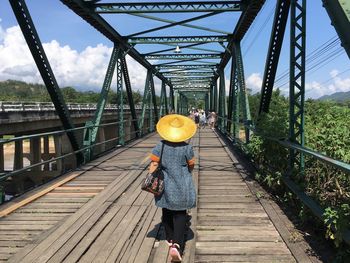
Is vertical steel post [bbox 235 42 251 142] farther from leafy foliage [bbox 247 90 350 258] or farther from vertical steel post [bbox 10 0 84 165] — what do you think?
vertical steel post [bbox 10 0 84 165]

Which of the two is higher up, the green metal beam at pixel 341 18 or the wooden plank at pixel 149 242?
the green metal beam at pixel 341 18

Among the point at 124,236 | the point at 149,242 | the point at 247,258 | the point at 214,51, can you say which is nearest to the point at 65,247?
the point at 124,236

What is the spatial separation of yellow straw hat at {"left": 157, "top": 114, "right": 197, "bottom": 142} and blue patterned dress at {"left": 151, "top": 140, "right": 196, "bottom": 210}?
0.09 m

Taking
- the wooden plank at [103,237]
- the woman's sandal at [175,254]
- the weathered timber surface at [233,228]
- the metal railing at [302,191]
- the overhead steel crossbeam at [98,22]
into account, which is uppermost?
the overhead steel crossbeam at [98,22]

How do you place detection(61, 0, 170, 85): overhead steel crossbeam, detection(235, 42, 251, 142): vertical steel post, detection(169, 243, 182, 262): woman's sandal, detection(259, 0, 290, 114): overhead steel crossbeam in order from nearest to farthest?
detection(169, 243, 182, 262): woman's sandal < detection(259, 0, 290, 114): overhead steel crossbeam < detection(61, 0, 170, 85): overhead steel crossbeam < detection(235, 42, 251, 142): vertical steel post

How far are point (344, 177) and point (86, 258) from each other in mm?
3630

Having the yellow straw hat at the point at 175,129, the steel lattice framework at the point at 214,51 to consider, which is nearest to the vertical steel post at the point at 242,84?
the steel lattice framework at the point at 214,51

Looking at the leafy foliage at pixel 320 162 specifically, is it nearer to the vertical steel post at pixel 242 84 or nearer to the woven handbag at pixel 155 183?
the woven handbag at pixel 155 183

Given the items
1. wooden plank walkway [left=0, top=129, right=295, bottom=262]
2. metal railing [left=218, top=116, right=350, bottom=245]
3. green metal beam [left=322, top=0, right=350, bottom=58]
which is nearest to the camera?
green metal beam [left=322, top=0, right=350, bottom=58]

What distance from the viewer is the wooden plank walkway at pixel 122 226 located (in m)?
4.52

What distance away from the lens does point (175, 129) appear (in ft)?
14.8

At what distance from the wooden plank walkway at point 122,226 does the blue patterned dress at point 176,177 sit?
56 cm

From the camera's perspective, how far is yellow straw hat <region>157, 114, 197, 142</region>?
4457 millimetres

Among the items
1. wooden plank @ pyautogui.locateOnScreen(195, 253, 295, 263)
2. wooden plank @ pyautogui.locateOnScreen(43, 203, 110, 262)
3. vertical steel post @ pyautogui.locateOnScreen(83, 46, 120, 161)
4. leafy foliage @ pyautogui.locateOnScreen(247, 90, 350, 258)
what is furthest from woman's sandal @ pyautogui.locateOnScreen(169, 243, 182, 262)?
vertical steel post @ pyautogui.locateOnScreen(83, 46, 120, 161)
